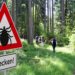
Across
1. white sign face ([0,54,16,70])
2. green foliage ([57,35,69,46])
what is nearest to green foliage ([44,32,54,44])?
green foliage ([57,35,69,46])

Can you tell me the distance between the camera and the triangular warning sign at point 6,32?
19.8 ft

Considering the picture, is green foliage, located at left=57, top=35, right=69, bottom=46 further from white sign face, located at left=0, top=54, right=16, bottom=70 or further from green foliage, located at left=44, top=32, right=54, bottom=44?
white sign face, located at left=0, top=54, right=16, bottom=70

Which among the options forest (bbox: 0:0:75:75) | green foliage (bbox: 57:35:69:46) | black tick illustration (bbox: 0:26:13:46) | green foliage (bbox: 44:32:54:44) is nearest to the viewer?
black tick illustration (bbox: 0:26:13:46)

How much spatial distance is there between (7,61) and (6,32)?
1.74ft

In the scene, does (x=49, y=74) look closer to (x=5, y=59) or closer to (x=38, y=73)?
(x=38, y=73)

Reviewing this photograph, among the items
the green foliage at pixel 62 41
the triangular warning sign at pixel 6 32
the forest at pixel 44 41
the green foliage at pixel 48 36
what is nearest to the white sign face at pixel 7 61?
the triangular warning sign at pixel 6 32

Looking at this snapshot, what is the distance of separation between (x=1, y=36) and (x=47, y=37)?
3668cm

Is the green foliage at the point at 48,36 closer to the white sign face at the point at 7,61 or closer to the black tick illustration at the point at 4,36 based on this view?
the white sign face at the point at 7,61

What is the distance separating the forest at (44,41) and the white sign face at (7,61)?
5374 millimetres

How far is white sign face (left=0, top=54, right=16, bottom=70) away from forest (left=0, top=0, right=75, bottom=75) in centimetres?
537

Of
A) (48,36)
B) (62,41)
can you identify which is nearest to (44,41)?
(48,36)

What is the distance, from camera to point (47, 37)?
4269 centimetres

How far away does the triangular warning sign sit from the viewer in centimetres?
603

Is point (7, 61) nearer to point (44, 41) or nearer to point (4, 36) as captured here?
point (4, 36)
